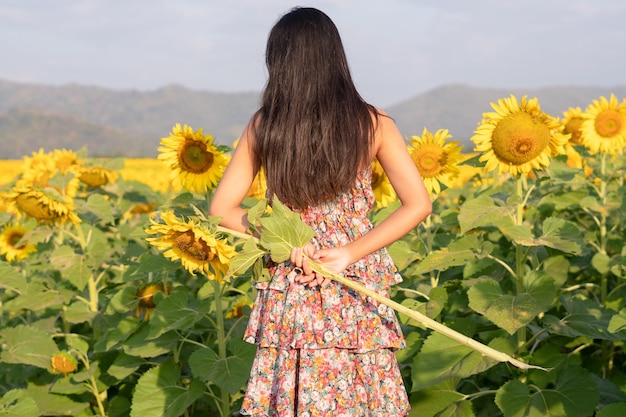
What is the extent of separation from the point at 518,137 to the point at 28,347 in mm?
2433

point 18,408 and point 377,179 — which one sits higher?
point 377,179

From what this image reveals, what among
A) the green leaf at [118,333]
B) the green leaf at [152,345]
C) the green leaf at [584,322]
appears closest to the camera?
the green leaf at [584,322]

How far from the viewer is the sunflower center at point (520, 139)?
313 cm

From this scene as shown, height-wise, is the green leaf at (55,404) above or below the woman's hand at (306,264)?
below

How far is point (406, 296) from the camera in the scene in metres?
3.61

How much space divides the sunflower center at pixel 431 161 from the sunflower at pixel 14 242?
2460 millimetres

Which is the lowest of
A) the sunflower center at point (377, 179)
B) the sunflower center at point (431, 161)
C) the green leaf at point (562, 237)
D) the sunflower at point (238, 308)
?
the sunflower at point (238, 308)

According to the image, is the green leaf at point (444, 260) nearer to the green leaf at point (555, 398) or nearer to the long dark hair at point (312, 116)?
the green leaf at point (555, 398)

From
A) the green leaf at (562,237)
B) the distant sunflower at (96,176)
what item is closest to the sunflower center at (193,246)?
the green leaf at (562,237)

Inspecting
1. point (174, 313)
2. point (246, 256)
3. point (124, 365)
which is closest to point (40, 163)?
point (124, 365)

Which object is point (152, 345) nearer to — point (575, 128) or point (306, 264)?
point (306, 264)

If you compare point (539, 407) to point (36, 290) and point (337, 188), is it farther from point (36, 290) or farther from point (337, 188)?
point (36, 290)

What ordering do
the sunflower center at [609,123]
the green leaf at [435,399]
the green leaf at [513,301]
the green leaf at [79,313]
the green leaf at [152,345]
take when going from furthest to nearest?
the sunflower center at [609,123], the green leaf at [79,313], the green leaf at [152,345], the green leaf at [435,399], the green leaf at [513,301]

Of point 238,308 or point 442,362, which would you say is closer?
point 442,362
